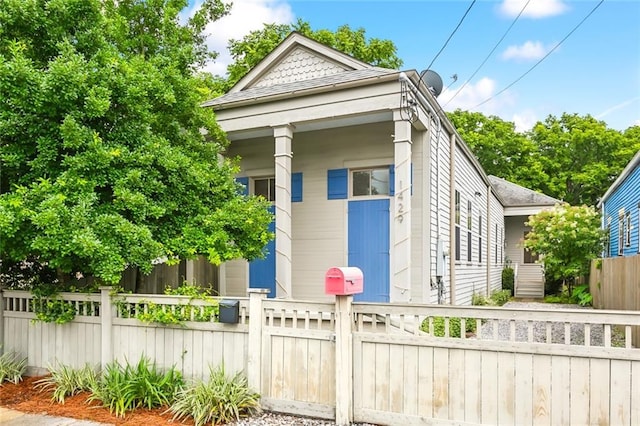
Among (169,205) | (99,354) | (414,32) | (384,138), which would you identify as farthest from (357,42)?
(99,354)

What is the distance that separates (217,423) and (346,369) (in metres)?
1.31

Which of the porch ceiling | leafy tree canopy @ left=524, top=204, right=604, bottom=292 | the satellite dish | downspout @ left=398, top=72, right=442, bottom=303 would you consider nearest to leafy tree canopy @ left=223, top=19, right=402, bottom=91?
leafy tree canopy @ left=524, top=204, right=604, bottom=292

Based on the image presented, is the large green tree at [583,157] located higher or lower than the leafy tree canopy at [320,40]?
lower

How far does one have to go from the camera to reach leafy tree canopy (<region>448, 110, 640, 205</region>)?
88.1ft

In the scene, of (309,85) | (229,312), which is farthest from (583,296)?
(229,312)

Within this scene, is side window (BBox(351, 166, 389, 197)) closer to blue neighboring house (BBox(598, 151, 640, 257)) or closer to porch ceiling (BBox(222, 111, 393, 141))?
porch ceiling (BBox(222, 111, 393, 141))

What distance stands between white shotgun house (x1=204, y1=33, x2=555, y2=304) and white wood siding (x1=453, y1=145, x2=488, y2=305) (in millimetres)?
919

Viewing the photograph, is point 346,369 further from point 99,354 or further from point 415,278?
point 415,278

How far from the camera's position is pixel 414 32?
28.6 ft

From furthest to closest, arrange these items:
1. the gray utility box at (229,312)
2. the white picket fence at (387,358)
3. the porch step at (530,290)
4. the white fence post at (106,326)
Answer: the porch step at (530,290) < the white fence post at (106,326) < the gray utility box at (229,312) < the white picket fence at (387,358)

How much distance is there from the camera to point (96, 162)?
15.8 feet

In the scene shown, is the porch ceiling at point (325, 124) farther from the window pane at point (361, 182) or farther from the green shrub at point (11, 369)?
the green shrub at point (11, 369)

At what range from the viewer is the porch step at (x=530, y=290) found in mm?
18561

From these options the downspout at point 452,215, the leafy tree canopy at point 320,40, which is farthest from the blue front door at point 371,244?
the leafy tree canopy at point 320,40
